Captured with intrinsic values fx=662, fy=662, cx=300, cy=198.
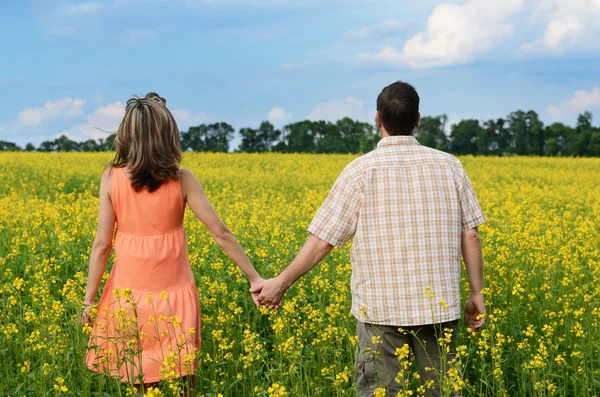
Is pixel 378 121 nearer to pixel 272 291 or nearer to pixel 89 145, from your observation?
pixel 272 291

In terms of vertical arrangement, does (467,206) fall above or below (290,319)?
above

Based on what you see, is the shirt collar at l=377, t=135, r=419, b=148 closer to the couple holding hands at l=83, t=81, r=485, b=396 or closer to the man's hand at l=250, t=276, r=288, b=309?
the couple holding hands at l=83, t=81, r=485, b=396

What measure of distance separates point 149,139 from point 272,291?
4.10ft

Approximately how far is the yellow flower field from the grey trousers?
0.13 m

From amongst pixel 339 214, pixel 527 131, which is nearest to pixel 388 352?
pixel 339 214

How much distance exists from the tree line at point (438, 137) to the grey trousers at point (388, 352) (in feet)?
134

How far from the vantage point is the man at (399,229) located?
11.6ft

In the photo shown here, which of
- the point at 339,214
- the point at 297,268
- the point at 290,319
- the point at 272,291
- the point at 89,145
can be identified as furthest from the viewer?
the point at 89,145

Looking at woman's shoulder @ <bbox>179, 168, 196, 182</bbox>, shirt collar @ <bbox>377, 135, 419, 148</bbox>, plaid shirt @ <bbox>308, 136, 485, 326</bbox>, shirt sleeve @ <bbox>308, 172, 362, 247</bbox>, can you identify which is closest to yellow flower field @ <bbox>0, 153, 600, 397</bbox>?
plaid shirt @ <bbox>308, 136, 485, 326</bbox>

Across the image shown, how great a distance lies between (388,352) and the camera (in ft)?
12.1

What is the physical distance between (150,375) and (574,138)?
6131cm

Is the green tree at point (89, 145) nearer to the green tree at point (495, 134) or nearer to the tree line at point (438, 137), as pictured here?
the tree line at point (438, 137)

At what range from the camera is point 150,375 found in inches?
149

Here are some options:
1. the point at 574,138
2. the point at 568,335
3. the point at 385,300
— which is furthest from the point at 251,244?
the point at 574,138
